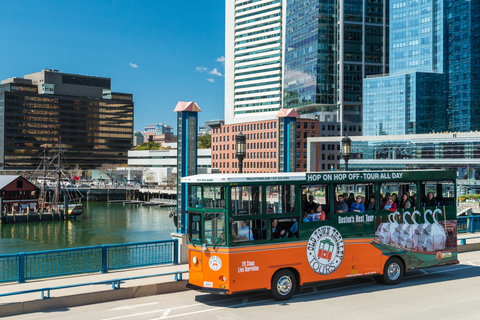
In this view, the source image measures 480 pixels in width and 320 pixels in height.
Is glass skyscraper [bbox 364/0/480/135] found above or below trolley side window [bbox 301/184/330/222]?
above

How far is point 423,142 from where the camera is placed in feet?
326

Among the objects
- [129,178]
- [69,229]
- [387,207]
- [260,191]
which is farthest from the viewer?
[129,178]

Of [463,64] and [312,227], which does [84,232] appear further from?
[463,64]

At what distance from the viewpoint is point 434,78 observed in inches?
A: 4815

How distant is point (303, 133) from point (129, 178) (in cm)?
6891

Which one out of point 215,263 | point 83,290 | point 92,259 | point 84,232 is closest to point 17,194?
point 84,232

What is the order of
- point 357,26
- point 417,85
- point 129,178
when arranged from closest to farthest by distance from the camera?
point 417,85 → point 357,26 → point 129,178

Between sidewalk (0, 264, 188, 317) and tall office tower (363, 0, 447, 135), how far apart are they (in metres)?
112

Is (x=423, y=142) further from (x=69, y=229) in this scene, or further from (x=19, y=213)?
(x=19, y=213)

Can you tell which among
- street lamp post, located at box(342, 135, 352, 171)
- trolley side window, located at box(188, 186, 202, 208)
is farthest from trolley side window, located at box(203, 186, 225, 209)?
street lamp post, located at box(342, 135, 352, 171)

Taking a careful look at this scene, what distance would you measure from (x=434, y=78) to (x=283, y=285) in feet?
391

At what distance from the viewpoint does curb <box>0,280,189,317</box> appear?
43.7 ft

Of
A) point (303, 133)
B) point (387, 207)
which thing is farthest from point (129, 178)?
point (387, 207)

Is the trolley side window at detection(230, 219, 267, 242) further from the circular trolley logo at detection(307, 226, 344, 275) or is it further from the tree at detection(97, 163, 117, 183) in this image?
the tree at detection(97, 163, 117, 183)
